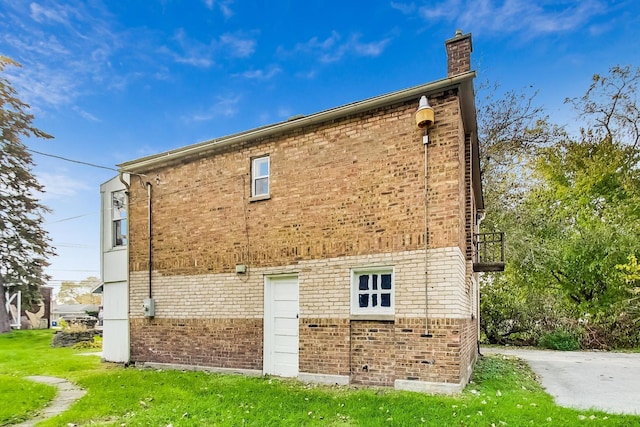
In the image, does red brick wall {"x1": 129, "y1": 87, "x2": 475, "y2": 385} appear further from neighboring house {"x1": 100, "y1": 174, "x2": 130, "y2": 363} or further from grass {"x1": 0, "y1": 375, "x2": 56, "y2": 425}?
grass {"x1": 0, "y1": 375, "x2": 56, "y2": 425}

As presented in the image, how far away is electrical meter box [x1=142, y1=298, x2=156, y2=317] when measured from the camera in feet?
35.8

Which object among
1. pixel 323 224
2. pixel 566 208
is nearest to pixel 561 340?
pixel 566 208

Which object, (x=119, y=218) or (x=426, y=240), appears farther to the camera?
(x=119, y=218)

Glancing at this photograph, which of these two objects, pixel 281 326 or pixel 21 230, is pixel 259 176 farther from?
pixel 21 230

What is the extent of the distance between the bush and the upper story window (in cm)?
1642

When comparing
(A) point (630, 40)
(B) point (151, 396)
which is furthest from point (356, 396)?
(A) point (630, 40)

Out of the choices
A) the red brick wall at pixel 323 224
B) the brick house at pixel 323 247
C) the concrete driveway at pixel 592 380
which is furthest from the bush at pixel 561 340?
the red brick wall at pixel 323 224

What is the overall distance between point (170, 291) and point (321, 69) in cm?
1027

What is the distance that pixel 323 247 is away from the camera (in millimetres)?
8680

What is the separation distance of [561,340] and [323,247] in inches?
526

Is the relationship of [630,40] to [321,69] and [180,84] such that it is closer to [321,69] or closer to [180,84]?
[321,69]

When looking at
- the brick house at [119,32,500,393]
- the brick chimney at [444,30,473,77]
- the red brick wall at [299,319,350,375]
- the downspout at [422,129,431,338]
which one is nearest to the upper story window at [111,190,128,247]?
the brick house at [119,32,500,393]

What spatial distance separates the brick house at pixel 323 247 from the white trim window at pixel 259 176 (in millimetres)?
36

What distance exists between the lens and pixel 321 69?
16.3 meters
